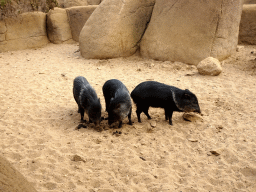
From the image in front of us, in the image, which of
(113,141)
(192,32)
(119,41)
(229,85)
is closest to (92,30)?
(119,41)

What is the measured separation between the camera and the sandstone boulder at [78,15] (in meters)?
11.7

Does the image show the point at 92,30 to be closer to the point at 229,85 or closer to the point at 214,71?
the point at 214,71

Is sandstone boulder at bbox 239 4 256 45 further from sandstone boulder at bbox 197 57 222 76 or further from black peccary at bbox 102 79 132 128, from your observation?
black peccary at bbox 102 79 132 128

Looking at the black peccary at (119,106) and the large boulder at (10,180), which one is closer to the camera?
the large boulder at (10,180)

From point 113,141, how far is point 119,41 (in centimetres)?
544

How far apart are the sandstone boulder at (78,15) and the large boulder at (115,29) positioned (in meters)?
2.73

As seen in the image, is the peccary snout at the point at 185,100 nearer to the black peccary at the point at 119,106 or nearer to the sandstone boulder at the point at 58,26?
the black peccary at the point at 119,106

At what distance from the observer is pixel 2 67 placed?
845cm

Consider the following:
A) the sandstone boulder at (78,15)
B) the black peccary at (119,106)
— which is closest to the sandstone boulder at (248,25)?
the sandstone boulder at (78,15)

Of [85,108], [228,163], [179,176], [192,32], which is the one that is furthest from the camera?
[192,32]

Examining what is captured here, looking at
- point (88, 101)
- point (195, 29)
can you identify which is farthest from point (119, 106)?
point (195, 29)

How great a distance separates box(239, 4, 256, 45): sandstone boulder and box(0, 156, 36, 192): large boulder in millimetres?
9977

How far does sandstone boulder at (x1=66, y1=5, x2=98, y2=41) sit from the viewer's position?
1171 centimetres

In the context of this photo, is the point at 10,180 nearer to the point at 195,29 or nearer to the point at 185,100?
the point at 185,100
